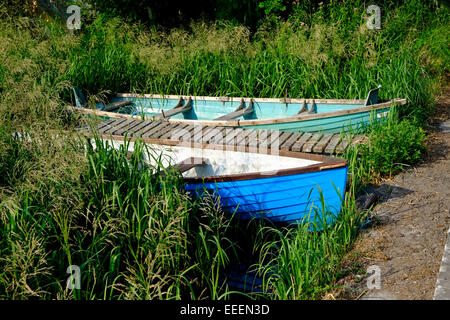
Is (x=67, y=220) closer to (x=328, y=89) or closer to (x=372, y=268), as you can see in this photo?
(x=372, y=268)

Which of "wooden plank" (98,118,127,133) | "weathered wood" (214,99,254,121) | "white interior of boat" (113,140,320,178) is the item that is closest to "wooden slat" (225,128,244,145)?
"white interior of boat" (113,140,320,178)

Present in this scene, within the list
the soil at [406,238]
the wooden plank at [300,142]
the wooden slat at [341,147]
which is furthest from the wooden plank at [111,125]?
the soil at [406,238]

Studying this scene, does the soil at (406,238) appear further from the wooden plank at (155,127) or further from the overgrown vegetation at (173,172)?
the wooden plank at (155,127)

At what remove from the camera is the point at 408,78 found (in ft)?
23.9

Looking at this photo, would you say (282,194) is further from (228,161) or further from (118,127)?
(118,127)

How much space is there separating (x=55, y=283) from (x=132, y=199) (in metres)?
1.04

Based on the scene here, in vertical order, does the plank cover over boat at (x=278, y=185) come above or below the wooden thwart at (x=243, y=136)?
below

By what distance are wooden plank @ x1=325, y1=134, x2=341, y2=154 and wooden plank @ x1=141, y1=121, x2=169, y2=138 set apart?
199 cm

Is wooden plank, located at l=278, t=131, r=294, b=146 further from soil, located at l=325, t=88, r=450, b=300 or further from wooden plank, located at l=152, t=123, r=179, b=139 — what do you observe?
wooden plank, located at l=152, t=123, r=179, b=139

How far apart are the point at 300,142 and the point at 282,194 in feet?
4.12

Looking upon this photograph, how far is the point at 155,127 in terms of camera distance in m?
6.30

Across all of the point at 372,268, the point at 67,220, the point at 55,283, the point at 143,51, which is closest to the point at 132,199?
the point at 67,220

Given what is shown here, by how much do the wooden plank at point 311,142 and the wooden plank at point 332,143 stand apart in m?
0.15

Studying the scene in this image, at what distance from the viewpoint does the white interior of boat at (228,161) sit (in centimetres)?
500
